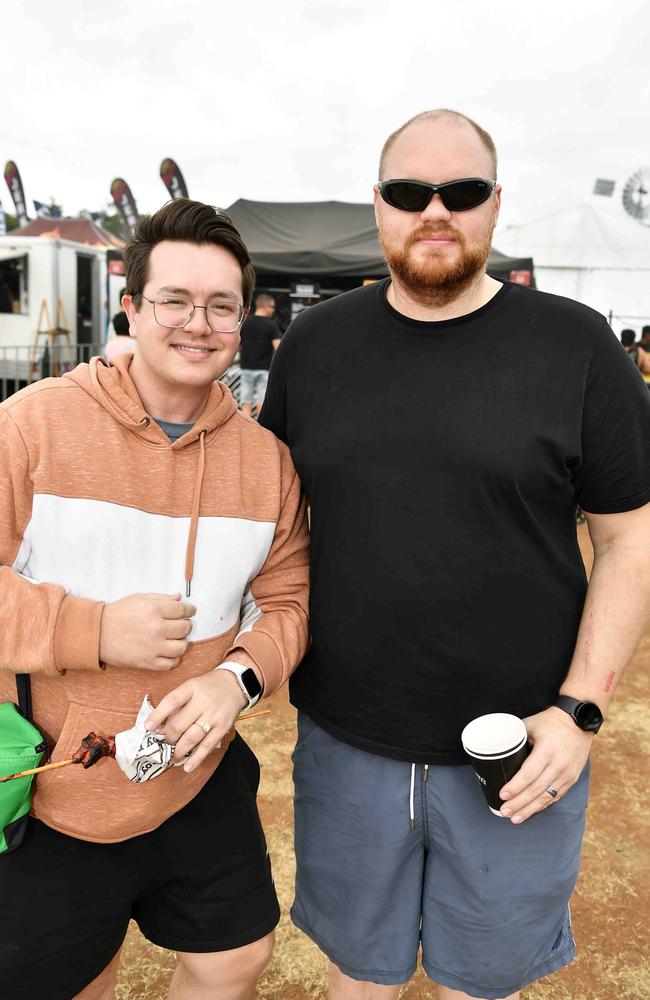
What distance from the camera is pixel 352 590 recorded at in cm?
179

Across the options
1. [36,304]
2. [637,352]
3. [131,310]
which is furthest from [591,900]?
[36,304]

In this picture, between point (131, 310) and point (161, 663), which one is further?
point (131, 310)

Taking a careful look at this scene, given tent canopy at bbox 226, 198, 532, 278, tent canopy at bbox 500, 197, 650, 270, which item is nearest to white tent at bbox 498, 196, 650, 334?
tent canopy at bbox 500, 197, 650, 270

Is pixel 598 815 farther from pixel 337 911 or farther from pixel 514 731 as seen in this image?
pixel 514 731

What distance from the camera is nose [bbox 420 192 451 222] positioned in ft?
5.62

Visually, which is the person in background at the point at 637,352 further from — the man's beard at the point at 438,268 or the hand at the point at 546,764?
the hand at the point at 546,764

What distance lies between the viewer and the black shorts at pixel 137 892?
1622 millimetres

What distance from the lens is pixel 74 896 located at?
5.42 feet

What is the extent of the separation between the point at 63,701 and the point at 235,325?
93 cm

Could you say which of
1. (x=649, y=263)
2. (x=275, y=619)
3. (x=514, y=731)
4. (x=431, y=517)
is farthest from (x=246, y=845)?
(x=649, y=263)

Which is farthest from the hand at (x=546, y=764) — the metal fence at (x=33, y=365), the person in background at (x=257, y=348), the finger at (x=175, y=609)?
the metal fence at (x=33, y=365)

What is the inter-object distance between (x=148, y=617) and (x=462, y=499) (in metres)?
0.73

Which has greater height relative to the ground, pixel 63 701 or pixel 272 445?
pixel 272 445

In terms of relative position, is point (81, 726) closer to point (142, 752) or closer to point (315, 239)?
point (142, 752)
